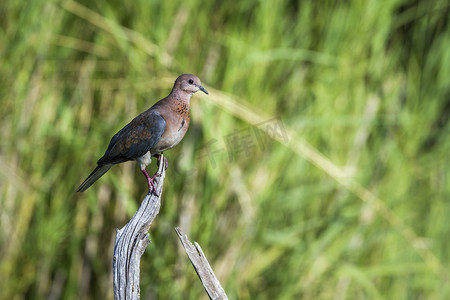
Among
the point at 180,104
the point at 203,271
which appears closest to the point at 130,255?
the point at 203,271

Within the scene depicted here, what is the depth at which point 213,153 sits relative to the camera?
346 centimetres

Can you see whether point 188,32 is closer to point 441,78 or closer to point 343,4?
point 343,4

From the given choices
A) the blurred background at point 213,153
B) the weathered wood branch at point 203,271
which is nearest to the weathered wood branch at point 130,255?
the weathered wood branch at point 203,271

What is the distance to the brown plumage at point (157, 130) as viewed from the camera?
6.97 ft

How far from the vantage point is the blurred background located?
11.6 ft

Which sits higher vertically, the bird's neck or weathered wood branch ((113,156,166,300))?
the bird's neck

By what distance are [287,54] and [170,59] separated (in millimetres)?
723

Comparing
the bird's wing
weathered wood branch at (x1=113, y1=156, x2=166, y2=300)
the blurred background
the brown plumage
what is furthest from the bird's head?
the blurred background

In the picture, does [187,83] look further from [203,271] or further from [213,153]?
[213,153]

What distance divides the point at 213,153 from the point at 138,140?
1333 millimetres

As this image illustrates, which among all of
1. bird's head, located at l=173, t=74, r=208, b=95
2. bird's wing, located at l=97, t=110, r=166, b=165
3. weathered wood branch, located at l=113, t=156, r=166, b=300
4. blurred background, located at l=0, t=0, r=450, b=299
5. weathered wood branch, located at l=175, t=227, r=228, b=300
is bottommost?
weathered wood branch, located at l=175, t=227, r=228, b=300

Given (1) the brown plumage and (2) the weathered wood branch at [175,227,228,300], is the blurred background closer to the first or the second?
(1) the brown plumage

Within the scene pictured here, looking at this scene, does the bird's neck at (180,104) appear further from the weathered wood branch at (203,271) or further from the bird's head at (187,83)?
the weathered wood branch at (203,271)

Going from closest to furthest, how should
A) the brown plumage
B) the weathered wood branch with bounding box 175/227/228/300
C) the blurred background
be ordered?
the weathered wood branch with bounding box 175/227/228/300, the brown plumage, the blurred background
